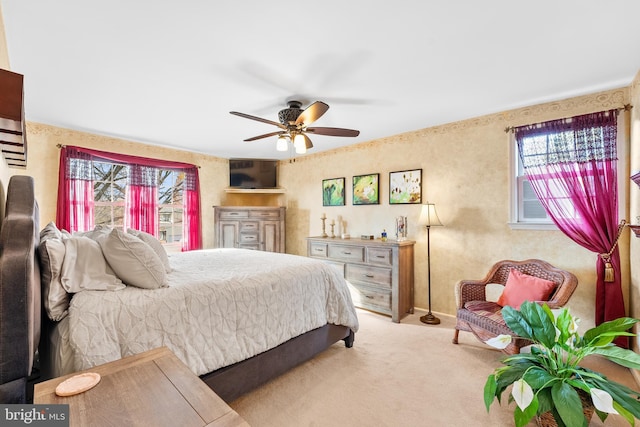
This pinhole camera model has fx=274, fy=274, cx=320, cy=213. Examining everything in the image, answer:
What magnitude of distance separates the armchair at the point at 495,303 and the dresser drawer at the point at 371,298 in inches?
34.6

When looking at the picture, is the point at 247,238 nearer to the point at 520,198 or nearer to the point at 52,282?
the point at 52,282

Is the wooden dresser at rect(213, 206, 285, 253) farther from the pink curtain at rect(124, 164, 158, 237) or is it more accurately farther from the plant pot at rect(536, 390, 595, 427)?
the plant pot at rect(536, 390, 595, 427)

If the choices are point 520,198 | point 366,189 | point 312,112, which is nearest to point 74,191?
point 312,112

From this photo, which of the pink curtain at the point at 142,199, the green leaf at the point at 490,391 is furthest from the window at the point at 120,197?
the green leaf at the point at 490,391

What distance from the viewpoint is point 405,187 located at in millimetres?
3947

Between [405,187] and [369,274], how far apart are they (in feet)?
4.42

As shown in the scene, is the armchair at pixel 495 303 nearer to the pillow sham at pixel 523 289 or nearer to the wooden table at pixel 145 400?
the pillow sham at pixel 523 289

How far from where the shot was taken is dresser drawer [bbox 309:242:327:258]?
4215mm

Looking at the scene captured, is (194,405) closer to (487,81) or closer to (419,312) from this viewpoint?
(487,81)

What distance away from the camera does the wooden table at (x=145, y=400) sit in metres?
0.84

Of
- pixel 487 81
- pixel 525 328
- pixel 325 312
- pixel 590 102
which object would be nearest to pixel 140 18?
pixel 325 312

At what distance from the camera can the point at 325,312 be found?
8.26ft

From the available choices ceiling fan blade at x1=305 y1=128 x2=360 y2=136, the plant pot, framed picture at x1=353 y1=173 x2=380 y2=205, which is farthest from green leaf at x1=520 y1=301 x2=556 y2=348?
framed picture at x1=353 y1=173 x2=380 y2=205

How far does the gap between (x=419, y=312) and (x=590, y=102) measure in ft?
9.70
